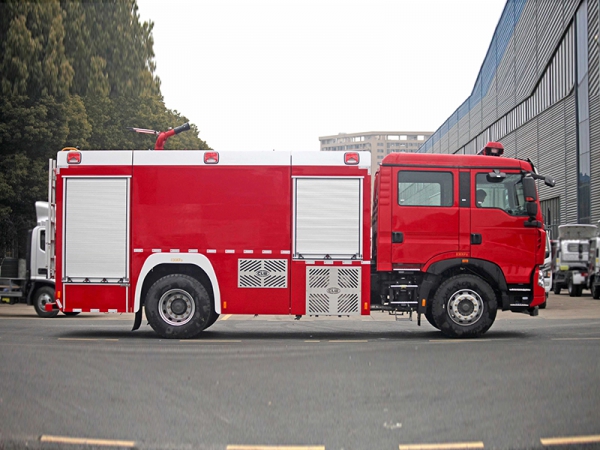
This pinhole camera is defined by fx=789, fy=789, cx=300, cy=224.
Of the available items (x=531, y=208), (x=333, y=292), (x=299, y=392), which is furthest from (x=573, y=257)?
(x=299, y=392)

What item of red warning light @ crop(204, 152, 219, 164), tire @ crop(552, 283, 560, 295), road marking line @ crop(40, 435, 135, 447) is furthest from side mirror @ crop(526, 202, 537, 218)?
tire @ crop(552, 283, 560, 295)

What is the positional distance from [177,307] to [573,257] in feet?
82.9

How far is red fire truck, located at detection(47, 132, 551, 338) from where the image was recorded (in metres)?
12.6

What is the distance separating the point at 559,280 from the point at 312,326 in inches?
876

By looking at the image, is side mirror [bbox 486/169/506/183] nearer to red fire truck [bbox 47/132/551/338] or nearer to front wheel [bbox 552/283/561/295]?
red fire truck [bbox 47/132/551/338]

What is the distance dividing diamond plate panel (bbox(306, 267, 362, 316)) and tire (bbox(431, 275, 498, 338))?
1.28m

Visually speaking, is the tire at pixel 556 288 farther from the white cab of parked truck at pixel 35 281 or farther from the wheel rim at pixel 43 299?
the wheel rim at pixel 43 299

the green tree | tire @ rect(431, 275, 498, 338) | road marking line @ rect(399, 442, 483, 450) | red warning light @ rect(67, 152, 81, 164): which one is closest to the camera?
road marking line @ rect(399, 442, 483, 450)

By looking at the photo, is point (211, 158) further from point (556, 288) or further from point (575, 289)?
point (556, 288)

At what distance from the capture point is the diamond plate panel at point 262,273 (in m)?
12.7

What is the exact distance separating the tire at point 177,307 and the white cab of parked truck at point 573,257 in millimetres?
24175

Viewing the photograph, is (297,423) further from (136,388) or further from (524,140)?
(524,140)

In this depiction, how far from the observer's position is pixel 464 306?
12516 mm

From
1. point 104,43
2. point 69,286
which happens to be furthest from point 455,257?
point 104,43
